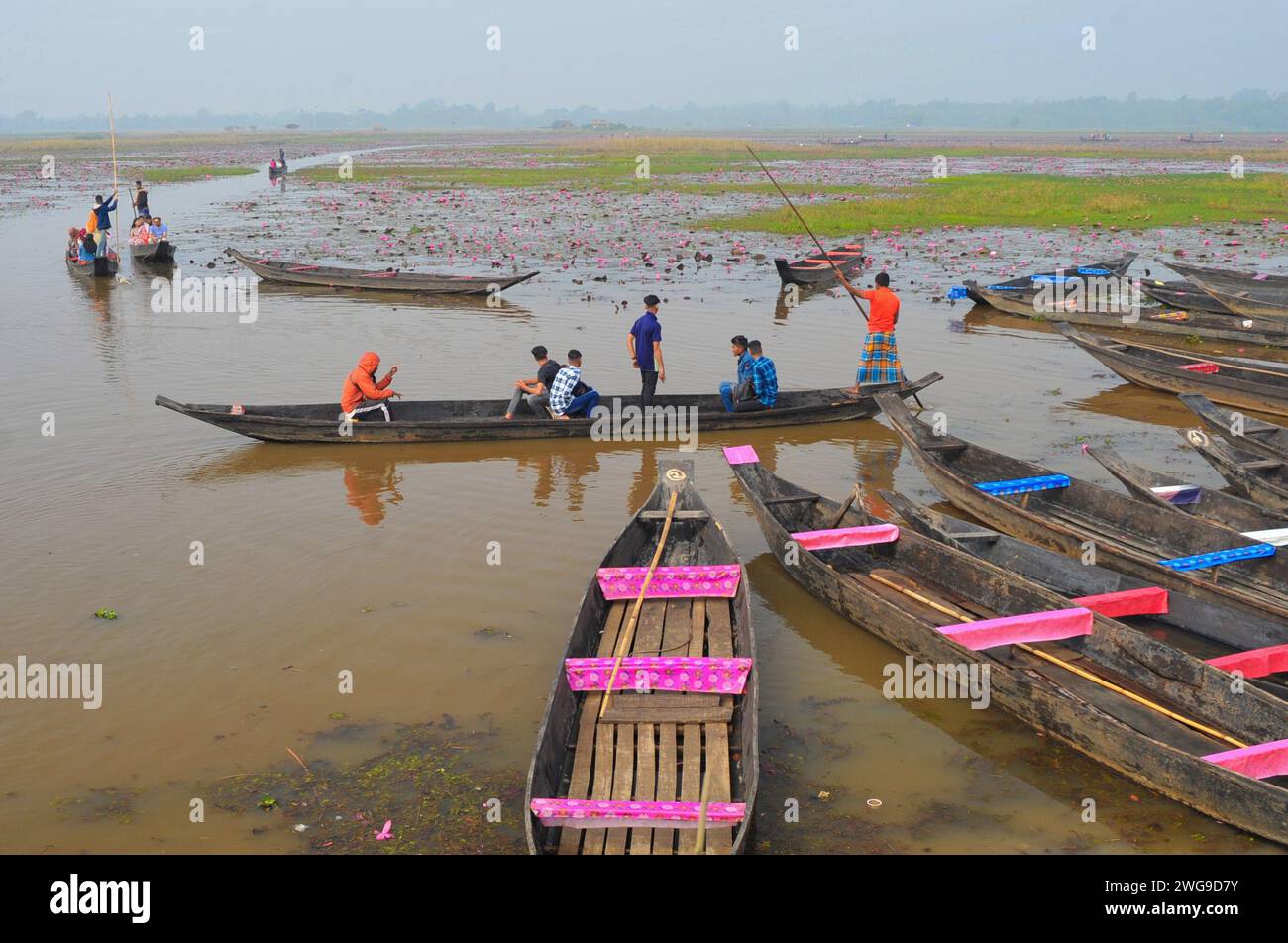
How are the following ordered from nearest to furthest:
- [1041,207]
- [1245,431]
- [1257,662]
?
[1257,662] < [1245,431] < [1041,207]

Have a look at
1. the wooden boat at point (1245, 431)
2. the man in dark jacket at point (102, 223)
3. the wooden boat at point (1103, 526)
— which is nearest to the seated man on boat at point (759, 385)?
the wooden boat at point (1103, 526)

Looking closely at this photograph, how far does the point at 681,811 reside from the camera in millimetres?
Result: 5434

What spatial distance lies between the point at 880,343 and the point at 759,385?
5.40 ft

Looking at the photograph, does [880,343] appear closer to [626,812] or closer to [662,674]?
[662,674]

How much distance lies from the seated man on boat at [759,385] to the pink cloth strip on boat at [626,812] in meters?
8.24

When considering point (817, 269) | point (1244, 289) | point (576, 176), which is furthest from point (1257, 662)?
point (576, 176)

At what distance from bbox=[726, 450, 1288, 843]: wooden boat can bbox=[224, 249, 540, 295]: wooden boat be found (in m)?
13.3

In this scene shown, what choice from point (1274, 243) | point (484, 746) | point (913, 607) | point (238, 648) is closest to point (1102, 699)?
point (913, 607)

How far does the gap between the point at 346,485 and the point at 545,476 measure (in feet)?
7.15

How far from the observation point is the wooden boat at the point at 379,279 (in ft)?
71.7

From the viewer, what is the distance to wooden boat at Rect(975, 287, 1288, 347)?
17297mm

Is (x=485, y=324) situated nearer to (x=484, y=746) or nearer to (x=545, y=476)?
(x=545, y=476)

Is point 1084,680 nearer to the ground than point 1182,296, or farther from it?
nearer to the ground

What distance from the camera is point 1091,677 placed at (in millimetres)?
7094
